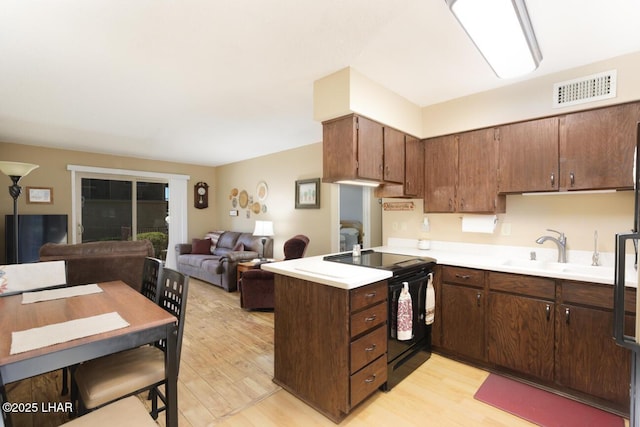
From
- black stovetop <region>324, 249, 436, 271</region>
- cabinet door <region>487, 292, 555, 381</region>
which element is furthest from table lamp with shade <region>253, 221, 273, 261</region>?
cabinet door <region>487, 292, 555, 381</region>

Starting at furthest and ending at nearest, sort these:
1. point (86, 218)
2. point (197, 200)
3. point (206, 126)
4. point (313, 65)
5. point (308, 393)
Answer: point (197, 200), point (86, 218), point (206, 126), point (313, 65), point (308, 393)

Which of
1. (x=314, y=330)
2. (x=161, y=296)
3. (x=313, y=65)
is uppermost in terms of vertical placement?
(x=313, y=65)

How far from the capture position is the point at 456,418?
1851mm

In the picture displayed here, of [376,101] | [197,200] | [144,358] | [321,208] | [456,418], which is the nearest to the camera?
[144,358]

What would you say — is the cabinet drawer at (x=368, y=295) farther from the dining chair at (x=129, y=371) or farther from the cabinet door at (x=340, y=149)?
the dining chair at (x=129, y=371)

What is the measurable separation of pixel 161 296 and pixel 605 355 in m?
2.92

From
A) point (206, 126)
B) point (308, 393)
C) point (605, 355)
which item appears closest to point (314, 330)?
point (308, 393)

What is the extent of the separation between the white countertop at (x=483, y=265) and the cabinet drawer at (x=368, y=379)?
0.59 meters

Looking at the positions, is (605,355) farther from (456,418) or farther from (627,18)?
(627,18)

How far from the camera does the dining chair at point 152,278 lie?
6.69 feet

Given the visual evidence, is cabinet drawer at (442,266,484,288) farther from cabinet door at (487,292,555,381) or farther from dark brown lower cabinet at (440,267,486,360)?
cabinet door at (487,292,555,381)

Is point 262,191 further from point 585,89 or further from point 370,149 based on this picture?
point 585,89

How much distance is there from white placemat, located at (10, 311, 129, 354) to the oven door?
5.43 feet

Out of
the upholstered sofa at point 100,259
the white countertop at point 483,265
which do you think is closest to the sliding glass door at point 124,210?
the upholstered sofa at point 100,259
